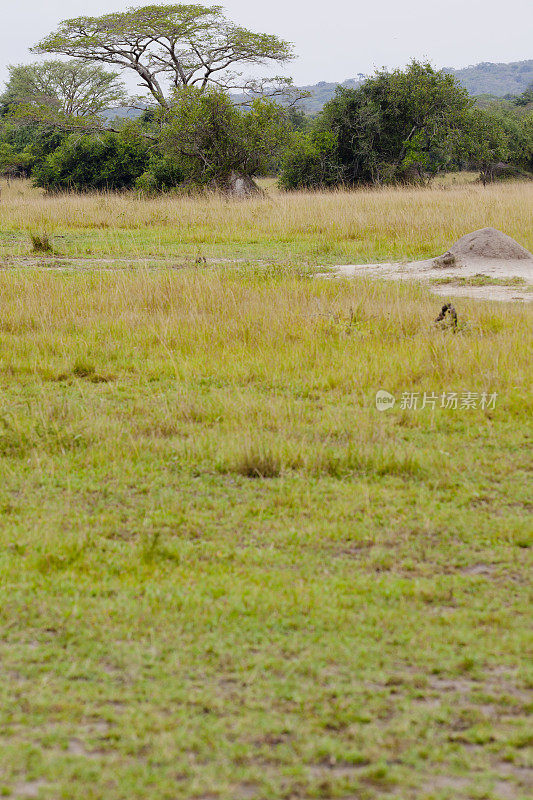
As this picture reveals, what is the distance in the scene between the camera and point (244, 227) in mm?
15633

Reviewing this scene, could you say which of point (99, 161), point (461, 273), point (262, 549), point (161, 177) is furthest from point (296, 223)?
point (99, 161)

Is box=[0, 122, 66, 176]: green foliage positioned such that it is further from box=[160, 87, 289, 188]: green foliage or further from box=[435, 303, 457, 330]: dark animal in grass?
box=[435, 303, 457, 330]: dark animal in grass

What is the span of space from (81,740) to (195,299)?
21.0 feet

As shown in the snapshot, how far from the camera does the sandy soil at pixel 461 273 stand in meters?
9.53

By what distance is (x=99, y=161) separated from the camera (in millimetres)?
28891

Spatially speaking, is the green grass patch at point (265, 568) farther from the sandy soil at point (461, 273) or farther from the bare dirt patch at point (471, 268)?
the bare dirt patch at point (471, 268)

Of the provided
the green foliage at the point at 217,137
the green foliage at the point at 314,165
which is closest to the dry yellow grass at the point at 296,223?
the green foliage at the point at 217,137

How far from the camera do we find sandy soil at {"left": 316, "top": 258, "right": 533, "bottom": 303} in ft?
31.3

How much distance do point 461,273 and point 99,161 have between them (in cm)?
2164

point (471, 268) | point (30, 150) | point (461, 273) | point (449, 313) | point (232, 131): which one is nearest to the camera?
point (449, 313)

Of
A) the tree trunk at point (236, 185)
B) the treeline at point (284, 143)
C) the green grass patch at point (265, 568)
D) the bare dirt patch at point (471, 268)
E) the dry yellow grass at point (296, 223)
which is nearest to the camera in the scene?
the green grass patch at point (265, 568)

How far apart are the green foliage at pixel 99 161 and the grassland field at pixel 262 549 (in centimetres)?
2120

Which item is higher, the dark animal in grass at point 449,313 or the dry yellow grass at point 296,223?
the dry yellow grass at point 296,223

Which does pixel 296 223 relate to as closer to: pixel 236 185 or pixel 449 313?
pixel 236 185
